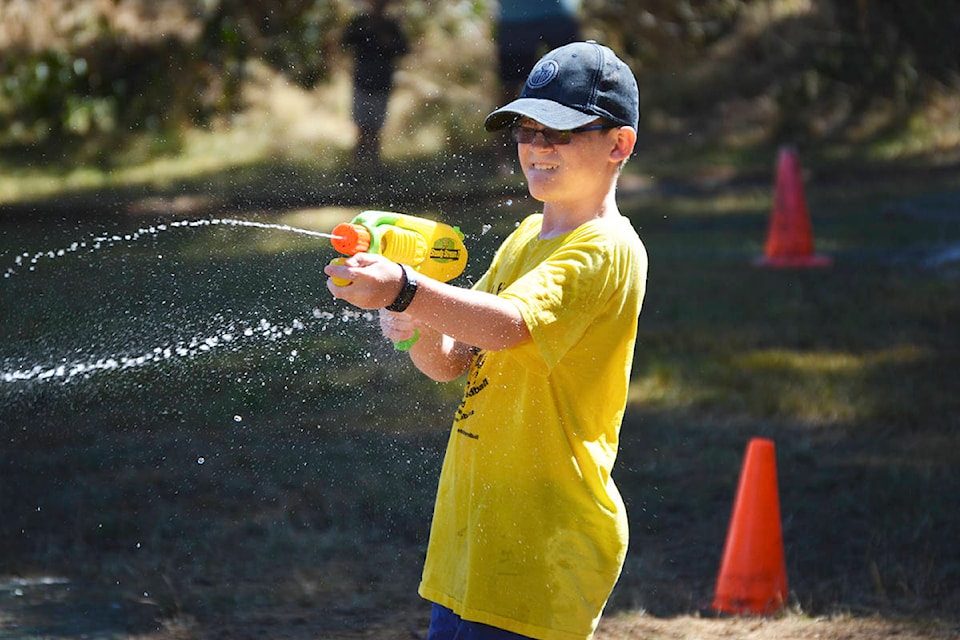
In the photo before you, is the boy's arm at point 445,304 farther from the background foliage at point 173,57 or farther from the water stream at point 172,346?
the background foliage at point 173,57

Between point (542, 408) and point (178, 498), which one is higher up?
point (542, 408)

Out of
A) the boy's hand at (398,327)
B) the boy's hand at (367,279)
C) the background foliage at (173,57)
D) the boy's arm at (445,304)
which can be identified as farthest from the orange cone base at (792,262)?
the boy's hand at (367,279)

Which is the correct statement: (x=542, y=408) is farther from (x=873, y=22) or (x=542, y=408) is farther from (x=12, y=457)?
(x=873, y=22)

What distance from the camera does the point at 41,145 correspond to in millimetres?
12609

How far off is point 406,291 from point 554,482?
440 mm

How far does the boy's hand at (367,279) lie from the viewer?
6.31 feet

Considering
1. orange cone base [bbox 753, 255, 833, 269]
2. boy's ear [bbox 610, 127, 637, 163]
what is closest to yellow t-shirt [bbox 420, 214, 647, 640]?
boy's ear [bbox 610, 127, 637, 163]

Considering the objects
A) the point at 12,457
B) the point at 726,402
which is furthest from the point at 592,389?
the point at 726,402

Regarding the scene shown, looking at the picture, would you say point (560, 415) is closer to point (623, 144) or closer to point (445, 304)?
point (445, 304)

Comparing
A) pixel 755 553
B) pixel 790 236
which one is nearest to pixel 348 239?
pixel 755 553

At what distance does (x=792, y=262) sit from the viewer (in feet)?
28.5

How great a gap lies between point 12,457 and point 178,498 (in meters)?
0.72

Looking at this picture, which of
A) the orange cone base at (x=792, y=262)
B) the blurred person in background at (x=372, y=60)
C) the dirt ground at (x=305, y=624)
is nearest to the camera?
the dirt ground at (x=305, y=624)

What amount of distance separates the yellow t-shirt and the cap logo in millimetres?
250
